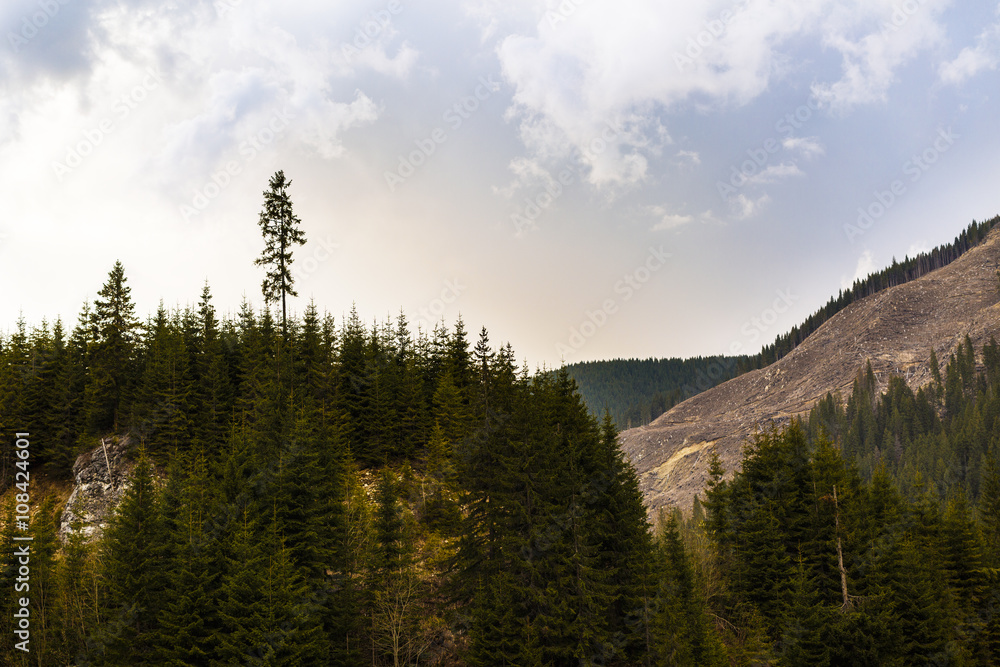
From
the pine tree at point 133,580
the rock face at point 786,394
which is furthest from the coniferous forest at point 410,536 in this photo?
the rock face at point 786,394

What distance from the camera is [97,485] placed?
49.4 m

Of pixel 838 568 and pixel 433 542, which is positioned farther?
pixel 433 542

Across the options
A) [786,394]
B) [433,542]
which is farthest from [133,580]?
[786,394]

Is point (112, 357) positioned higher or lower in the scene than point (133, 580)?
higher

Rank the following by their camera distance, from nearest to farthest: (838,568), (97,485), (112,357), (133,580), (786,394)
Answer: (133,580), (838,568), (97,485), (112,357), (786,394)

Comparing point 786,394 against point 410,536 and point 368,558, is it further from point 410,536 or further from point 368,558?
point 368,558

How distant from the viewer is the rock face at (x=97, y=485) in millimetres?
46844

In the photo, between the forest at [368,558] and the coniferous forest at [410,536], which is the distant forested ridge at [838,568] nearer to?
the coniferous forest at [410,536]

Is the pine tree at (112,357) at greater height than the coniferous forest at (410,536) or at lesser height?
greater

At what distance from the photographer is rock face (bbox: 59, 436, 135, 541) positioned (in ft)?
154

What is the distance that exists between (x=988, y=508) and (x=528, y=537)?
53326mm

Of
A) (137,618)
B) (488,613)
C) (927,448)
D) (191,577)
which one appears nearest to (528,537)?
(488,613)

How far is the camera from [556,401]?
38156mm

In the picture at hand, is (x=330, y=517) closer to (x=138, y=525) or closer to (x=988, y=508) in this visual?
(x=138, y=525)
